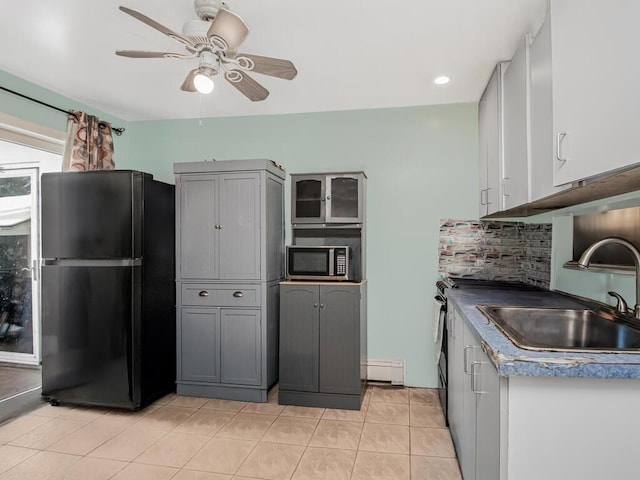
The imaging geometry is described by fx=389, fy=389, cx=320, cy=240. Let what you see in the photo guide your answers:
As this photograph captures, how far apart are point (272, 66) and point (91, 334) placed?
237cm

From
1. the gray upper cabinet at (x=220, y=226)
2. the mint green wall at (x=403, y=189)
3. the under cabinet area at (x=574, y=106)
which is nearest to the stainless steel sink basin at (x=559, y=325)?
the under cabinet area at (x=574, y=106)

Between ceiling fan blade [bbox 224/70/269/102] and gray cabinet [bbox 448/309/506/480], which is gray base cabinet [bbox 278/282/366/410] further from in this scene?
ceiling fan blade [bbox 224/70/269/102]

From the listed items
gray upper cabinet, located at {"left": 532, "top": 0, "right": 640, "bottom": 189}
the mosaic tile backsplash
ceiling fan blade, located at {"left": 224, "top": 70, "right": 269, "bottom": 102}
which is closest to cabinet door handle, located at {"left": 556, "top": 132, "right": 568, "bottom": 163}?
gray upper cabinet, located at {"left": 532, "top": 0, "right": 640, "bottom": 189}

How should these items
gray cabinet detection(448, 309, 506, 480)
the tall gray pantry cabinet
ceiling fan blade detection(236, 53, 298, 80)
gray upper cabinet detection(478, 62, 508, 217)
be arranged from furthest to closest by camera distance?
the tall gray pantry cabinet < gray upper cabinet detection(478, 62, 508, 217) < ceiling fan blade detection(236, 53, 298, 80) < gray cabinet detection(448, 309, 506, 480)

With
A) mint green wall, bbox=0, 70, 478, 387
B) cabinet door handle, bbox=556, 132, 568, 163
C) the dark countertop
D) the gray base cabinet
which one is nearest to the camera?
the dark countertop

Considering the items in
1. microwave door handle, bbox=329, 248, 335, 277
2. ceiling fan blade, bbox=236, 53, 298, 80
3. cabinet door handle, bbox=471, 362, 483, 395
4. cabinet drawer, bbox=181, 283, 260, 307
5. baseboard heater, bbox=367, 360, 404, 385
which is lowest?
baseboard heater, bbox=367, 360, 404, 385

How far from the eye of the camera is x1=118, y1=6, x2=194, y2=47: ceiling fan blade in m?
1.58

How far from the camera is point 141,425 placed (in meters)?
2.75

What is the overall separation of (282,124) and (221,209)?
41.7 inches

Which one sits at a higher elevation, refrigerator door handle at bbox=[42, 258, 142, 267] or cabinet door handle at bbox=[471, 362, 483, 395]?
refrigerator door handle at bbox=[42, 258, 142, 267]

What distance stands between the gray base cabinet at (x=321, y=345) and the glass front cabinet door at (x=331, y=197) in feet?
1.94

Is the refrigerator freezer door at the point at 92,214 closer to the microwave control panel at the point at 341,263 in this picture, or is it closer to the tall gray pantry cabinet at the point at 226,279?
the tall gray pantry cabinet at the point at 226,279

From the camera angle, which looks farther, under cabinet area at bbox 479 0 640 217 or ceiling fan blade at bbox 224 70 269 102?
ceiling fan blade at bbox 224 70 269 102

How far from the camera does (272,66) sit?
2.03 m
